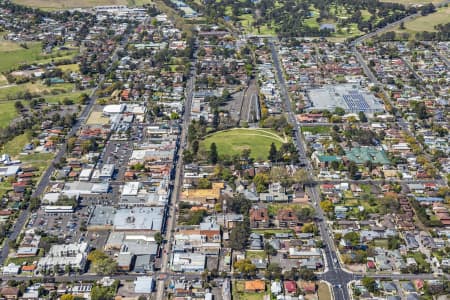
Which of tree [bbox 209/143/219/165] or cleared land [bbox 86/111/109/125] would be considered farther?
cleared land [bbox 86/111/109/125]

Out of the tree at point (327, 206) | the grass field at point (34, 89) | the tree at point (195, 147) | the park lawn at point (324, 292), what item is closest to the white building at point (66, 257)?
the tree at point (195, 147)

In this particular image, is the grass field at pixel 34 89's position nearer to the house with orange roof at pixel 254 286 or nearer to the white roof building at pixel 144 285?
the white roof building at pixel 144 285

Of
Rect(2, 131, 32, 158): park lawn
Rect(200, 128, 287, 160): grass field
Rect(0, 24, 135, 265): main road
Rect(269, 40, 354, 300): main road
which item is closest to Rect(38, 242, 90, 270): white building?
Rect(0, 24, 135, 265): main road

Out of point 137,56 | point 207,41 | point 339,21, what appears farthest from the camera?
point 339,21

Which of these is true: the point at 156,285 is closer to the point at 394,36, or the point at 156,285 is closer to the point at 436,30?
the point at 394,36

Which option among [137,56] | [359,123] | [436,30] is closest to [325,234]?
[359,123]

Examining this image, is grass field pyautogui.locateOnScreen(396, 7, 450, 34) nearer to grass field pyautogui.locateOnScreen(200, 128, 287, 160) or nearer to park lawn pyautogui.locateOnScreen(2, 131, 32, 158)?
grass field pyautogui.locateOnScreen(200, 128, 287, 160)
